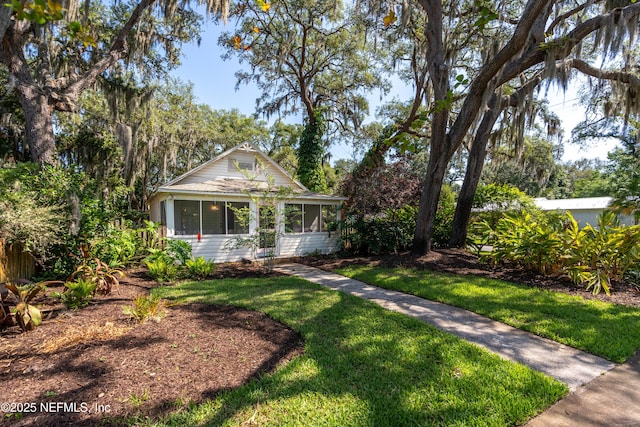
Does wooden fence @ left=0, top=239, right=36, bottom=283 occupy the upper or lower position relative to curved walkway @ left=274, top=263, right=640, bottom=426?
upper

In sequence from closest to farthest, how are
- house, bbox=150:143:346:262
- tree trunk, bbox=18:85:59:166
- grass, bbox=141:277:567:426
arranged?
grass, bbox=141:277:567:426
tree trunk, bbox=18:85:59:166
house, bbox=150:143:346:262

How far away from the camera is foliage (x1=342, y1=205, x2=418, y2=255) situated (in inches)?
396

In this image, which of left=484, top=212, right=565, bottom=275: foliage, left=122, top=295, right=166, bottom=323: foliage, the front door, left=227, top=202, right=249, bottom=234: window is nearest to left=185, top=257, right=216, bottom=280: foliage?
the front door

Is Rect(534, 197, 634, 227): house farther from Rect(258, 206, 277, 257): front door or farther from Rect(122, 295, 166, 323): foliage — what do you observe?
Rect(122, 295, 166, 323): foliage

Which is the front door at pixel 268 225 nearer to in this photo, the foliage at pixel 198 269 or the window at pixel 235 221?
the window at pixel 235 221

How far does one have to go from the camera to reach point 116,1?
325 inches

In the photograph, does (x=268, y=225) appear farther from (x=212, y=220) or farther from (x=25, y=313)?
(x=25, y=313)

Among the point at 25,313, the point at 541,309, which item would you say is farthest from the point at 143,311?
the point at 541,309

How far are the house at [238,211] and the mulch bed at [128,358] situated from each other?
14.2 ft

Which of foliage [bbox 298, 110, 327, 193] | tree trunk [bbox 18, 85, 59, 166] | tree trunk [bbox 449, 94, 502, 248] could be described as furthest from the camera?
foliage [bbox 298, 110, 327, 193]

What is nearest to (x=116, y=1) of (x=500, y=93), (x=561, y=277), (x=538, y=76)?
(x=500, y=93)

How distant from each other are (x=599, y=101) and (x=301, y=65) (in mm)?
11566

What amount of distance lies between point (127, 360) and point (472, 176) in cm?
971

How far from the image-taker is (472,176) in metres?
9.23
